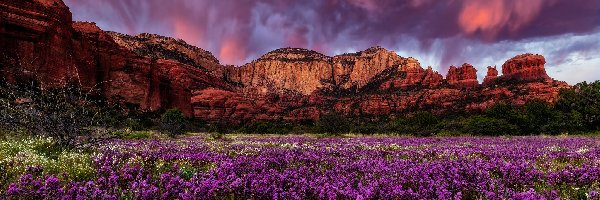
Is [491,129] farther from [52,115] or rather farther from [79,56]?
[79,56]

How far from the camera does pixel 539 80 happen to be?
16062 centimetres

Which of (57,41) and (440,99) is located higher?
(57,41)

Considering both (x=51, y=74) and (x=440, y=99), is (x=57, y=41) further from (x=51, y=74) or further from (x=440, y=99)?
(x=440, y=99)

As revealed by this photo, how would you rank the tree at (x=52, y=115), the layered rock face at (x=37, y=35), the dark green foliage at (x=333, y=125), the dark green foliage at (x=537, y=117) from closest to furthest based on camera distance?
the tree at (x=52, y=115) → the dark green foliage at (x=537, y=117) → the dark green foliage at (x=333, y=125) → the layered rock face at (x=37, y=35)

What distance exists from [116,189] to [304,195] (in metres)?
2.42

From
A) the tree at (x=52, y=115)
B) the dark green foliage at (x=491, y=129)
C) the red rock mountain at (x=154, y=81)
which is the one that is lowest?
the dark green foliage at (x=491, y=129)

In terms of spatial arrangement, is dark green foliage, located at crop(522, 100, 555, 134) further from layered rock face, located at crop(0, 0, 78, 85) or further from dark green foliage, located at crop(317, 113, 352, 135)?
layered rock face, located at crop(0, 0, 78, 85)

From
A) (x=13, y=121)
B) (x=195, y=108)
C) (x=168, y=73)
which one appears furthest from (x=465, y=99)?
(x=13, y=121)

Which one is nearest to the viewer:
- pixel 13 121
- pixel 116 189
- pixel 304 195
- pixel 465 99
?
pixel 304 195

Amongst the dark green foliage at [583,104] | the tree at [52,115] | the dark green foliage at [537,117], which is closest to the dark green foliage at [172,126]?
the tree at [52,115]

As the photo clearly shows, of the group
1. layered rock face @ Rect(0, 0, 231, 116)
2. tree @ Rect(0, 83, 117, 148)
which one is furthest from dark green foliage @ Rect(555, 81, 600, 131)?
layered rock face @ Rect(0, 0, 231, 116)

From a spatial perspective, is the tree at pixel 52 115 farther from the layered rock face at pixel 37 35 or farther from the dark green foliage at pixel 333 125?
the layered rock face at pixel 37 35

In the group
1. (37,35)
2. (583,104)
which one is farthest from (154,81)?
(583,104)

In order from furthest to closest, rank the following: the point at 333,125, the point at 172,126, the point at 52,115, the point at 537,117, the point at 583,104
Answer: the point at 583,104 < the point at 333,125 < the point at 537,117 < the point at 172,126 < the point at 52,115
